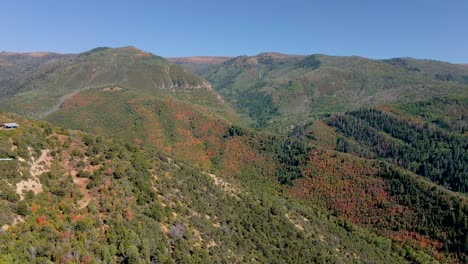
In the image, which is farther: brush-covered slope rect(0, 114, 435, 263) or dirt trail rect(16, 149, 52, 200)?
dirt trail rect(16, 149, 52, 200)

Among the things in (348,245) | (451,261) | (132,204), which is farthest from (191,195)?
(451,261)

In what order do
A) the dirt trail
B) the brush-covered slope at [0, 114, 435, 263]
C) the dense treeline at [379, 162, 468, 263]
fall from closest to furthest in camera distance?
the brush-covered slope at [0, 114, 435, 263]
the dirt trail
the dense treeline at [379, 162, 468, 263]

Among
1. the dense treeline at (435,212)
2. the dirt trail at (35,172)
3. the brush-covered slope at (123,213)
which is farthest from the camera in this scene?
the dense treeline at (435,212)

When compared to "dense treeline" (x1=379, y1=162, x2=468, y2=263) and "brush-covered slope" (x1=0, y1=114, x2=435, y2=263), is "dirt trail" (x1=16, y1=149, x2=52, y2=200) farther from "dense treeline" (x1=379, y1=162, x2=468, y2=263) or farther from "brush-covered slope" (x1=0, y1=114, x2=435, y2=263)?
"dense treeline" (x1=379, y1=162, x2=468, y2=263)

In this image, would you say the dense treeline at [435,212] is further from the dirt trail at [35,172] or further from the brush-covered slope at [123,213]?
the dirt trail at [35,172]

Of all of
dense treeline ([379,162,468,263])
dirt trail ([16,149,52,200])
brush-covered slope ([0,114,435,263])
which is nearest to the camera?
brush-covered slope ([0,114,435,263])

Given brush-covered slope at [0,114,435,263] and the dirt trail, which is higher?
the dirt trail

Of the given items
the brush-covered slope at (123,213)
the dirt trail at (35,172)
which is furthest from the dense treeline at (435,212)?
the dirt trail at (35,172)

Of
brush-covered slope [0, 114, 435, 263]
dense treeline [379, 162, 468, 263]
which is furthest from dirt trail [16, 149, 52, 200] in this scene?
dense treeline [379, 162, 468, 263]

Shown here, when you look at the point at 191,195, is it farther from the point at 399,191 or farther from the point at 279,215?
the point at 399,191
